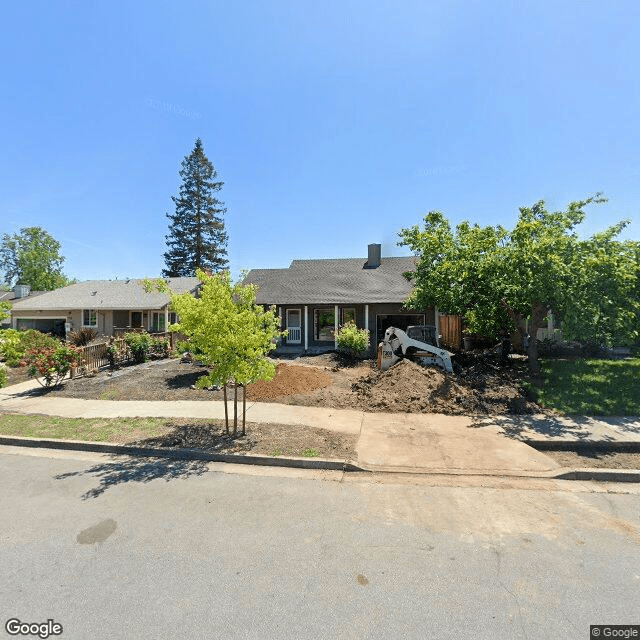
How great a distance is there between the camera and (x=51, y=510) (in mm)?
4590

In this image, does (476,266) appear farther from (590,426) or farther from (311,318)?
(311,318)

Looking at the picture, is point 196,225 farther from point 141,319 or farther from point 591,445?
point 591,445

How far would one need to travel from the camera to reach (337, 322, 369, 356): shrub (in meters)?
17.1

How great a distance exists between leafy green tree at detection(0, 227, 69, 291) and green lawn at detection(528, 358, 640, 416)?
210ft

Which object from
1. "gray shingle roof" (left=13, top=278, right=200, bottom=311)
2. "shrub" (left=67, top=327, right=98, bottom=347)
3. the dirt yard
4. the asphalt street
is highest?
"gray shingle roof" (left=13, top=278, right=200, bottom=311)

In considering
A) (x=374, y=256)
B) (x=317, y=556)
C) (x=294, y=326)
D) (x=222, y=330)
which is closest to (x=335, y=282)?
(x=294, y=326)

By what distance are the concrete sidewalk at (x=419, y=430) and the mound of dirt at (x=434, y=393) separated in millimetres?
481

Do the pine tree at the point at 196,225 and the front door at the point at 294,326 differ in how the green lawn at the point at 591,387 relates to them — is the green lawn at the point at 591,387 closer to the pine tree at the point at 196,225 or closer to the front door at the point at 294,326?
the front door at the point at 294,326

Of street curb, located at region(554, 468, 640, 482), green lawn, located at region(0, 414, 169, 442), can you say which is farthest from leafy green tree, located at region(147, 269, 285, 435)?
street curb, located at region(554, 468, 640, 482)

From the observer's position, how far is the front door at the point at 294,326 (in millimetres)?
21406

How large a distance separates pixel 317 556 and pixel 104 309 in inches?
993

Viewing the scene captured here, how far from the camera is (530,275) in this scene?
9.69 metres

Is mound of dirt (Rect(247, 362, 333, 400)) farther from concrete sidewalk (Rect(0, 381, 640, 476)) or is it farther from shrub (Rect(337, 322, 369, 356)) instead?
shrub (Rect(337, 322, 369, 356))

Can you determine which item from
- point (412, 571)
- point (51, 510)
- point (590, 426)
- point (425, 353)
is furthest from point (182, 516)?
point (425, 353)
